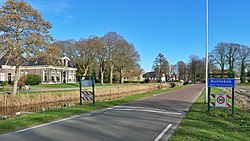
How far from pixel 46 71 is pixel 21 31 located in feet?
115

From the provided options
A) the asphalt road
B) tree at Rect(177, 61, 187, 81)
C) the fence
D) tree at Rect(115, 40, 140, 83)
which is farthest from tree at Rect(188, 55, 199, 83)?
the asphalt road

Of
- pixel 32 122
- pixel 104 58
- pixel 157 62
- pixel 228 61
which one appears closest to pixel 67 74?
pixel 104 58

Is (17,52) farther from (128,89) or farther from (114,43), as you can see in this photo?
(114,43)

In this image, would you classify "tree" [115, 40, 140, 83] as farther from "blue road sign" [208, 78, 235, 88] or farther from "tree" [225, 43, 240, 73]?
"blue road sign" [208, 78, 235, 88]

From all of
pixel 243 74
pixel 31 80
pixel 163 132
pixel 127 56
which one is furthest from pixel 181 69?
pixel 163 132

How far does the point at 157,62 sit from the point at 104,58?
38.1 m

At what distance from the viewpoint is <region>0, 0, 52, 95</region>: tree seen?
20156 millimetres

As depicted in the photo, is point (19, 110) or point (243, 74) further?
point (243, 74)

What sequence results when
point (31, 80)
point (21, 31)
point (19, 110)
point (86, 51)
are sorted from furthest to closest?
1. point (86, 51)
2. point (31, 80)
3. point (21, 31)
4. point (19, 110)

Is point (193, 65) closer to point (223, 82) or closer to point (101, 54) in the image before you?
point (101, 54)

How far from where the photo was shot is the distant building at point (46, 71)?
47.5 metres

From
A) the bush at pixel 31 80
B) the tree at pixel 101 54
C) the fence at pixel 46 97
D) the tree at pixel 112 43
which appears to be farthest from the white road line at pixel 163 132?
the tree at pixel 112 43

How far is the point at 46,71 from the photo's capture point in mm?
54719

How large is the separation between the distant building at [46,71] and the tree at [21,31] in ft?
87.3
